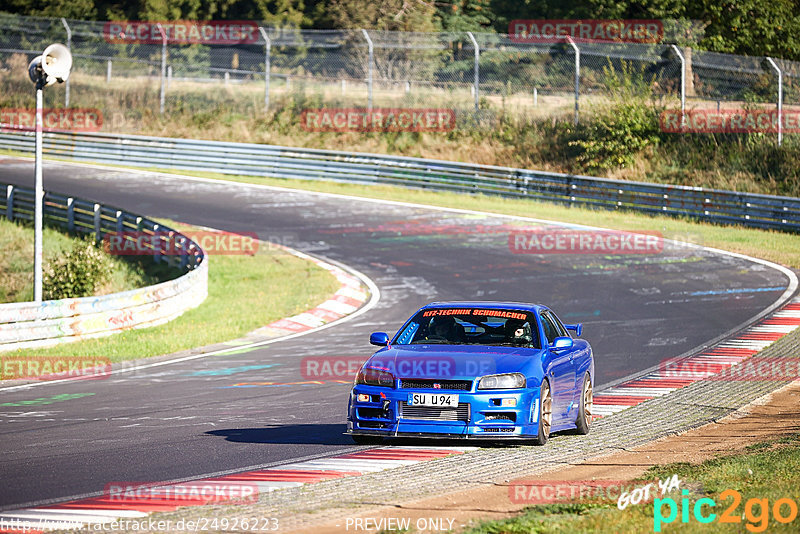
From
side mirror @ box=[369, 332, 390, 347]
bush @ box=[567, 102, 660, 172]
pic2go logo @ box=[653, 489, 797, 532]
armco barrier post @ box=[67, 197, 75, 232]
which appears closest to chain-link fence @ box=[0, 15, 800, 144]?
bush @ box=[567, 102, 660, 172]

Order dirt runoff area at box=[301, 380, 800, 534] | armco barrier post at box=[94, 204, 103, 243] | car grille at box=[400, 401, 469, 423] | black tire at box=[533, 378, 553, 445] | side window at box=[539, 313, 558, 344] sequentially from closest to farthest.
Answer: dirt runoff area at box=[301, 380, 800, 534] → car grille at box=[400, 401, 469, 423] → black tire at box=[533, 378, 553, 445] → side window at box=[539, 313, 558, 344] → armco barrier post at box=[94, 204, 103, 243]

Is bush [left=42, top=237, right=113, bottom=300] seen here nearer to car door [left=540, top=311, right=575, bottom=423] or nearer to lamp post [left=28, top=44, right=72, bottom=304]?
lamp post [left=28, top=44, right=72, bottom=304]

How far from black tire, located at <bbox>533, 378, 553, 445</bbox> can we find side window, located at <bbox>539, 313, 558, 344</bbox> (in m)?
0.92

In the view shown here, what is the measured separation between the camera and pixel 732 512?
6.78m

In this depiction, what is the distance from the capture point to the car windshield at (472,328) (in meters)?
10.2

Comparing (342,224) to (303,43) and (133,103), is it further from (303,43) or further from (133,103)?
(133,103)

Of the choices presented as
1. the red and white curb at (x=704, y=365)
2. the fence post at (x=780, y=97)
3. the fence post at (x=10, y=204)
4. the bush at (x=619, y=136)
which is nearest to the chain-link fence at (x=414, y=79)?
the fence post at (x=780, y=97)

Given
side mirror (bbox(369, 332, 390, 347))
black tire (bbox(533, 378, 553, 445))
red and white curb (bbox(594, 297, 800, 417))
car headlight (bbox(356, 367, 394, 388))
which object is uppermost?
side mirror (bbox(369, 332, 390, 347))

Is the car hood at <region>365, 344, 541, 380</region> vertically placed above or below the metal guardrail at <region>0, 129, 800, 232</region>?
above

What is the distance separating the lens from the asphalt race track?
9469mm

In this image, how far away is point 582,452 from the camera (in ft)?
31.9

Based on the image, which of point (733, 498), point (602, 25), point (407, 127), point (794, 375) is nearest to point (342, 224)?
point (407, 127)

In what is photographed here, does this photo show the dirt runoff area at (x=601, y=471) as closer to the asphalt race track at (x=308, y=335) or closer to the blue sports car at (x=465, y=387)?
the blue sports car at (x=465, y=387)

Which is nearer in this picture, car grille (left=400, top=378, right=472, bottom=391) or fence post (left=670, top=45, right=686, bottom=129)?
car grille (left=400, top=378, right=472, bottom=391)
